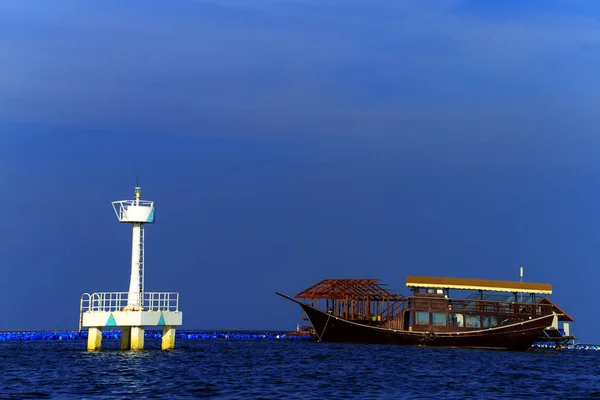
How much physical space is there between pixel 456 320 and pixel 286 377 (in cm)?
3678

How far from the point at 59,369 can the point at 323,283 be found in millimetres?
52580

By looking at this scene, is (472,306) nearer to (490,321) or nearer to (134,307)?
(490,321)

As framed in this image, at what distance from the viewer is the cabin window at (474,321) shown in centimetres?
7738

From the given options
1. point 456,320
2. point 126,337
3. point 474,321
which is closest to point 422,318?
point 456,320

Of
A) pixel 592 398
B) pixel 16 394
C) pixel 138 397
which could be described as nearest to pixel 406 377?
pixel 592 398

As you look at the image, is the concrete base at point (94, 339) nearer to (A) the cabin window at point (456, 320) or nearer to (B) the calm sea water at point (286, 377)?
(B) the calm sea water at point (286, 377)

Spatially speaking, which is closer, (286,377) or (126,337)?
(286,377)

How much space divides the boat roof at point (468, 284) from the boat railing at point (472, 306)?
122 cm

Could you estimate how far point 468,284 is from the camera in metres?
77.4

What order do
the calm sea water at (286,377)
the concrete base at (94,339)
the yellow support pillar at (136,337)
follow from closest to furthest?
the calm sea water at (286,377) < the yellow support pillar at (136,337) < the concrete base at (94,339)

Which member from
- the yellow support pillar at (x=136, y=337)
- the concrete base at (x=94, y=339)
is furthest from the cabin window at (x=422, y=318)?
the concrete base at (x=94, y=339)

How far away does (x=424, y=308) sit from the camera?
77812 mm

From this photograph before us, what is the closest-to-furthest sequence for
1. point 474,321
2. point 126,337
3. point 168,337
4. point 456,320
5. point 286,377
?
point 286,377 → point 126,337 → point 168,337 → point 456,320 → point 474,321

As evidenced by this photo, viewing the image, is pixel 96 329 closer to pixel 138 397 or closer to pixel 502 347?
pixel 138 397
